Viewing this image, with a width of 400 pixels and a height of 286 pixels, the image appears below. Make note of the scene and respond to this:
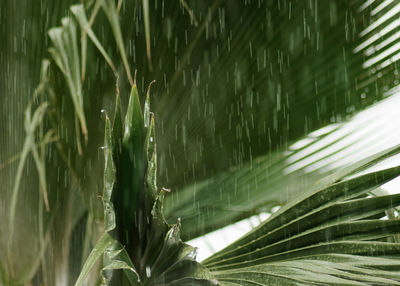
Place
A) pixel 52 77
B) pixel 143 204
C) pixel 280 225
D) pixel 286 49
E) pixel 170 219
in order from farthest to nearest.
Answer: pixel 170 219 < pixel 286 49 < pixel 52 77 < pixel 280 225 < pixel 143 204

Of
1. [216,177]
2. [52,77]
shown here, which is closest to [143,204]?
[52,77]

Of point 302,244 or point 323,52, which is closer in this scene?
point 302,244

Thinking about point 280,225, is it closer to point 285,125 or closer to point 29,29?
point 285,125

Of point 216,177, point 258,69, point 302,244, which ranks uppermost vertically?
point 258,69

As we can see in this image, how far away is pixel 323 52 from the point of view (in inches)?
45.9

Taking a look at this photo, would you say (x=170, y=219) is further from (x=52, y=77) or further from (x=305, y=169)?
(x=52, y=77)

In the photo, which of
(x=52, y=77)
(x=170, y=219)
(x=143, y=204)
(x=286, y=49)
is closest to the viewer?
(x=143, y=204)

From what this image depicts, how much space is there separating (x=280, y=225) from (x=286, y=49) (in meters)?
0.45

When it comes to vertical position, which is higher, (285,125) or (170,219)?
(285,125)

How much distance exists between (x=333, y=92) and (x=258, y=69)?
174 millimetres

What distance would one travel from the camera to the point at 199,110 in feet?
3.86

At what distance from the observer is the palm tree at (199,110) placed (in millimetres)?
962

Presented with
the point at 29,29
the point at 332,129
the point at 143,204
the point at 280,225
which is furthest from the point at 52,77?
the point at 332,129

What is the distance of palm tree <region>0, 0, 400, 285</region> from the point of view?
0.96m
